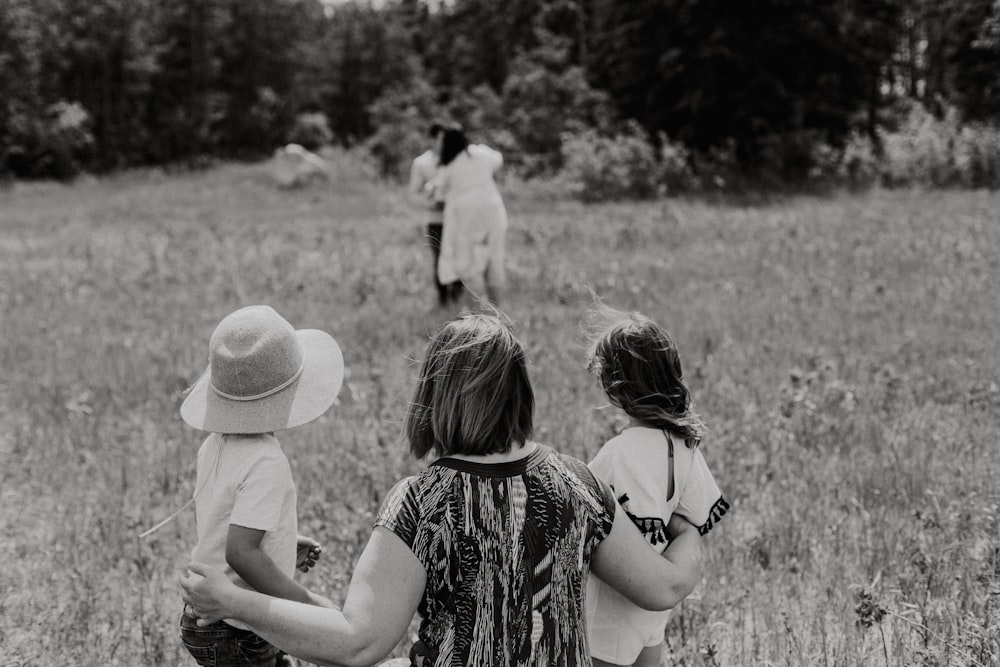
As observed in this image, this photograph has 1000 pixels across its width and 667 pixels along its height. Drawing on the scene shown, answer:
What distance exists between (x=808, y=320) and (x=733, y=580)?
4.62 meters

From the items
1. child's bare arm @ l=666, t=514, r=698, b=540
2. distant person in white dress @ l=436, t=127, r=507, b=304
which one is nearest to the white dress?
distant person in white dress @ l=436, t=127, r=507, b=304

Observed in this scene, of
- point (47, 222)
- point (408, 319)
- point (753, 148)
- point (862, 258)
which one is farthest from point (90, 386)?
point (753, 148)

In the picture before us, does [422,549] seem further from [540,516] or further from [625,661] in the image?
[625,661]

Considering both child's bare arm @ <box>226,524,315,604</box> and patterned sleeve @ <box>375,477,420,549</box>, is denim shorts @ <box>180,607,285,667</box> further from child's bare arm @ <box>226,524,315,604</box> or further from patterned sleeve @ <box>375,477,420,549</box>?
patterned sleeve @ <box>375,477,420,549</box>

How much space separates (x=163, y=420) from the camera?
20.0 feet

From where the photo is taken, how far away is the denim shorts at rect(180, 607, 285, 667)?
2.43m

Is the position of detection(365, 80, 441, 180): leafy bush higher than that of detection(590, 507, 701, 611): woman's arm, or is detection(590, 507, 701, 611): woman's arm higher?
detection(590, 507, 701, 611): woman's arm

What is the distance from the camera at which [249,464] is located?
248 cm

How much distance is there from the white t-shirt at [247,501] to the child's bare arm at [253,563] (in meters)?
0.03

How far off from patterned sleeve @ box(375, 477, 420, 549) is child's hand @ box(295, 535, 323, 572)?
2.65 feet

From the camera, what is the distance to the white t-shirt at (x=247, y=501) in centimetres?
243

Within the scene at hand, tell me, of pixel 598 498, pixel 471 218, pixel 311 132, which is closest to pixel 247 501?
pixel 598 498

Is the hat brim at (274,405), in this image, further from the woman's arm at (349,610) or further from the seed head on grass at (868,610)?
the seed head on grass at (868,610)

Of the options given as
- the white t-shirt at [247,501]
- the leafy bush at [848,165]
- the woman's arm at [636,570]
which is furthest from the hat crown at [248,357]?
the leafy bush at [848,165]
